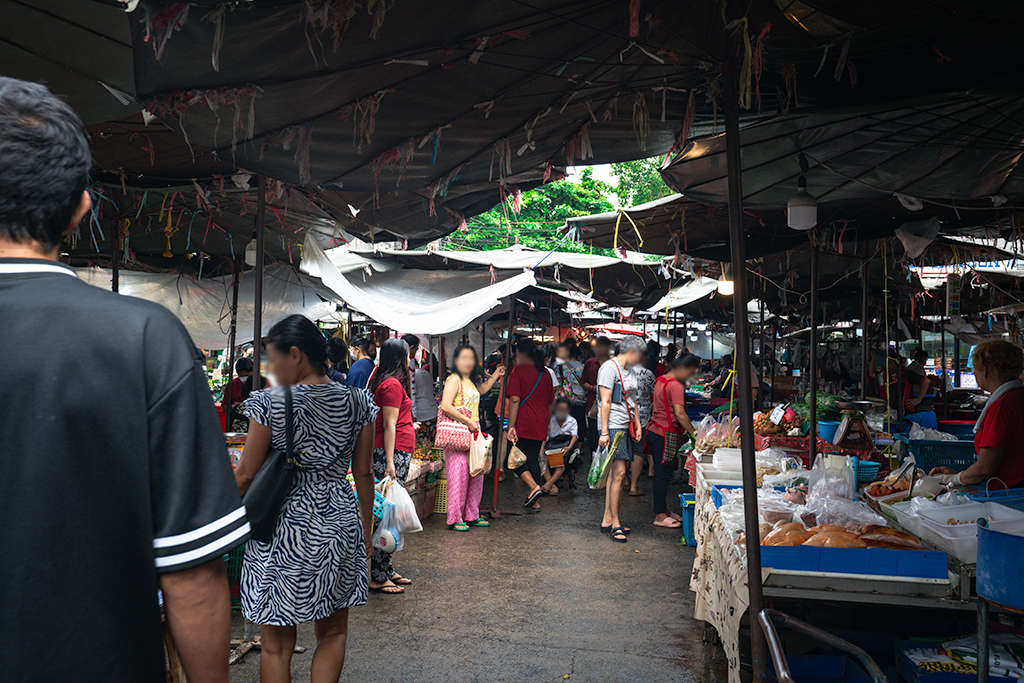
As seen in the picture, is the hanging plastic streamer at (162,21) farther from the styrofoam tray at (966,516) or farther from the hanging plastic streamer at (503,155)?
the styrofoam tray at (966,516)

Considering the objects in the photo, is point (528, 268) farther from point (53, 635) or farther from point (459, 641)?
point (53, 635)

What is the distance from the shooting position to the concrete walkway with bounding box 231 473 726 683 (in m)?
4.11

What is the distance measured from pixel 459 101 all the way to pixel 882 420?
7895mm

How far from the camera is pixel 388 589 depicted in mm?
5402

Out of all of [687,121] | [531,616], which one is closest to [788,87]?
[687,121]

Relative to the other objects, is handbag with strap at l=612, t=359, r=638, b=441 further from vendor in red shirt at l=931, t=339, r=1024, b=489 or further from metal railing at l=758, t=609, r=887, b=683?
metal railing at l=758, t=609, r=887, b=683

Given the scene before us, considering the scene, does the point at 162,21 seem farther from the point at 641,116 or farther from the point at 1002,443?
the point at 1002,443

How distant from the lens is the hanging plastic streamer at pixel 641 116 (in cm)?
352

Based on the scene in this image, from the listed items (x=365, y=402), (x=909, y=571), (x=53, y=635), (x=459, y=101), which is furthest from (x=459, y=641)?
(x=53, y=635)

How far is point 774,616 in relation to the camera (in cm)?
264

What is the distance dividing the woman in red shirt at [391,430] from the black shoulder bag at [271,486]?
226 cm

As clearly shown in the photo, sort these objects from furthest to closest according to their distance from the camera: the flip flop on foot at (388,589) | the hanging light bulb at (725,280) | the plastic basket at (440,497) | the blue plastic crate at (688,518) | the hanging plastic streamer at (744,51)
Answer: the hanging light bulb at (725,280) → the plastic basket at (440,497) → the blue plastic crate at (688,518) → the flip flop on foot at (388,589) → the hanging plastic streamer at (744,51)

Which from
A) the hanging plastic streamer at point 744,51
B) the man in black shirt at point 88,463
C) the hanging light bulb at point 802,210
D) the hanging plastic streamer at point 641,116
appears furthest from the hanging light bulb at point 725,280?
the man in black shirt at point 88,463

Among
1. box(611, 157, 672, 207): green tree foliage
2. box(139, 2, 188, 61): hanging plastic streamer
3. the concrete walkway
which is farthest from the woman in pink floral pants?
box(611, 157, 672, 207): green tree foliage
